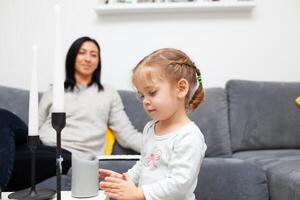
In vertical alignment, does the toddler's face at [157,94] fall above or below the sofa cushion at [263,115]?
above

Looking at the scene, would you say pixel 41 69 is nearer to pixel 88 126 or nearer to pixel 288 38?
pixel 88 126

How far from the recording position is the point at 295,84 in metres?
2.35

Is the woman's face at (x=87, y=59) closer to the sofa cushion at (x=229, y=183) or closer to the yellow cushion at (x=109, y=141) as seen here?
the yellow cushion at (x=109, y=141)

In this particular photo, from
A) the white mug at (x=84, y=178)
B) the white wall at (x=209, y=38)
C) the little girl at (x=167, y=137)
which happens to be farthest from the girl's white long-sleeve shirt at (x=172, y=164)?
the white wall at (x=209, y=38)

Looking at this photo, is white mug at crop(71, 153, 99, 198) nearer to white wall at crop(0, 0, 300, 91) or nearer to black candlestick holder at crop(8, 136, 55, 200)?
black candlestick holder at crop(8, 136, 55, 200)

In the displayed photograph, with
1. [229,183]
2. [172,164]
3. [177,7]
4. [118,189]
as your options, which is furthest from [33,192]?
[177,7]

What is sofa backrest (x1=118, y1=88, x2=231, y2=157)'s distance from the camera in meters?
2.15

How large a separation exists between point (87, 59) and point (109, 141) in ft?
1.71

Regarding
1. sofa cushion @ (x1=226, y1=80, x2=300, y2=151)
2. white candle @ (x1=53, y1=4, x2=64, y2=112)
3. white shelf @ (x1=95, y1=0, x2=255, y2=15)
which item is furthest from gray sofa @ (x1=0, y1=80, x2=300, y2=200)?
white candle @ (x1=53, y1=4, x2=64, y2=112)

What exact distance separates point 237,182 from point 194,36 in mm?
1216

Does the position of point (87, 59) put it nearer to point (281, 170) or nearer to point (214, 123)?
point (214, 123)

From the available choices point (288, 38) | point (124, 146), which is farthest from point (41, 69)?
point (288, 38)

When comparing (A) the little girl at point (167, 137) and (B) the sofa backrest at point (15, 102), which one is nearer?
(A) the little girl at point (167, 137)

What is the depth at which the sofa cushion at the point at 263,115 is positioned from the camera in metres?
2.21
